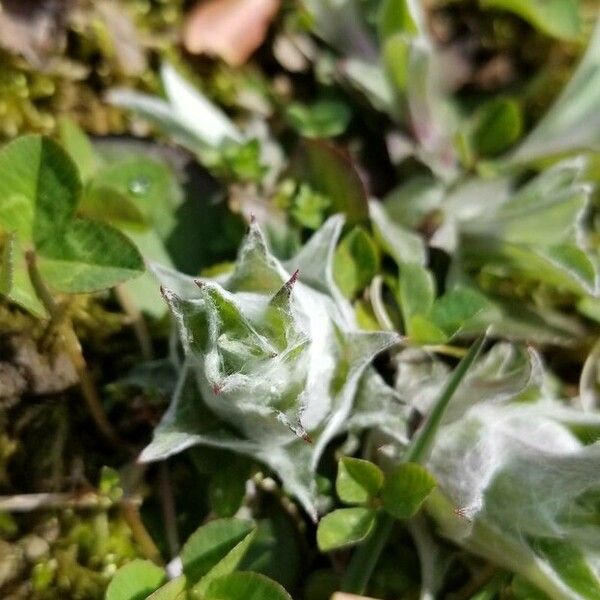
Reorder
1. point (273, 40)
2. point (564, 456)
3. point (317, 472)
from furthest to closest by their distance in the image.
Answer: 1. point (273, 40)
2. point (317, 472)
3. point (564, 456)

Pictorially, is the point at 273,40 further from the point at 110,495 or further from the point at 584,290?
the point at 110,495

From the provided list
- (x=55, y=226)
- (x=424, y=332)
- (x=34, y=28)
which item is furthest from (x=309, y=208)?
(x=34, y=28)

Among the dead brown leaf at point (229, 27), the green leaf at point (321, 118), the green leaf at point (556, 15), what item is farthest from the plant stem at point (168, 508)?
the green leaf at point (556, 15)

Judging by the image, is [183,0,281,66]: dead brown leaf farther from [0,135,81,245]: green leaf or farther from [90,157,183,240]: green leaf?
[0,135,81,245]: green leaf

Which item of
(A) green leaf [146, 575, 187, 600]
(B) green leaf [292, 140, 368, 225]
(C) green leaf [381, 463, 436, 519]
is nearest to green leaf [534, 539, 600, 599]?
(C) green leaf [381, 463, 436, 519]

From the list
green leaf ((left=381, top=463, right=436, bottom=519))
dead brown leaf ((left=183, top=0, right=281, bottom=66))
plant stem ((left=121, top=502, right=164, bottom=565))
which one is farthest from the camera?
dead brown leaf ((left=183, top=0, right=281, bottom=66))

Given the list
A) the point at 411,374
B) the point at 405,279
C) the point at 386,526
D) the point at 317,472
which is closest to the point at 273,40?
the point at 405,279

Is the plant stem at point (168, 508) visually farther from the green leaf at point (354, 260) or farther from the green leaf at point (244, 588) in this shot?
the green leaf at point (354, 260)
